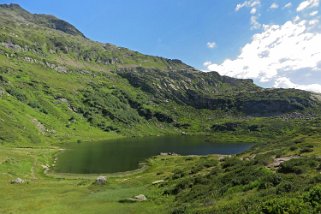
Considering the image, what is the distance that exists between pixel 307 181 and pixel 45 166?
4090 inches

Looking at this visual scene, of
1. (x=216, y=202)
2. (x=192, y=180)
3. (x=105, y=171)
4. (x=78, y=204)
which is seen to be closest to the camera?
(x=216, y=202)

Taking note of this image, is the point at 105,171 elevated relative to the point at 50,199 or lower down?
lower down

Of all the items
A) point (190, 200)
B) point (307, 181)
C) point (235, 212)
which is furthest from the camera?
point (190, 200)

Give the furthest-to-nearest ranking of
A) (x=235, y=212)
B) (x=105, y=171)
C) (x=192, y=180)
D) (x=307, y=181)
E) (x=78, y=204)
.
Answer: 1. (x=105, y=171)
2. (x=192, y=180)
3. (x=78, y=204)
4. (x=307, y=181)
5. (x=235, y=212)

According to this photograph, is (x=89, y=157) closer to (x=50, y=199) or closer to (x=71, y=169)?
(x=71, y=169)

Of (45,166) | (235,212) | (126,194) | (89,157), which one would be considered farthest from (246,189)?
(89,157)

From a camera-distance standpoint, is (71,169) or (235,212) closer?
(235,212)

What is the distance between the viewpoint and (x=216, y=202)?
1548 inches

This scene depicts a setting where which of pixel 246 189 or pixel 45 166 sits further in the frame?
pixel 45 166

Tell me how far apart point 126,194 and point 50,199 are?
11982mm

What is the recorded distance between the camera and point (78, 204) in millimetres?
51562

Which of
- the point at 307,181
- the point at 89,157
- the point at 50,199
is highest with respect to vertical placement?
the point at 307,181

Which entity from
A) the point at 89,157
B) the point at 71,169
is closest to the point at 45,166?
the point at 71,169

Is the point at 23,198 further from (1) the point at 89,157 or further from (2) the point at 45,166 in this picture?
(1) the point at 89,157
